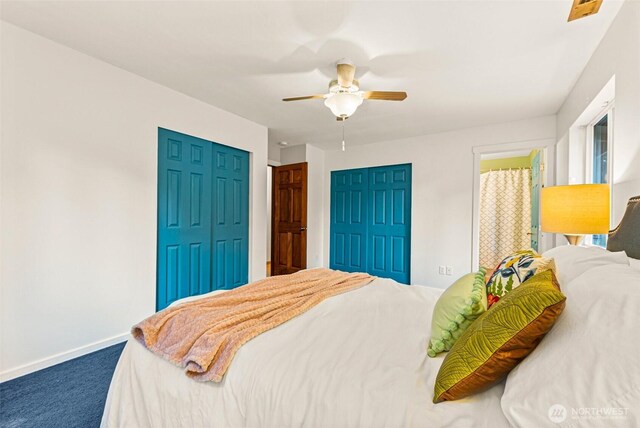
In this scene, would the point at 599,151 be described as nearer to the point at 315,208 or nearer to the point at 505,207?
the point at 505,207

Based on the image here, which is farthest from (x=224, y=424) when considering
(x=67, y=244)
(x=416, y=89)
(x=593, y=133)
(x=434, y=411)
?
(x=593, y=133)

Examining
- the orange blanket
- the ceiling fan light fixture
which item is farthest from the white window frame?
the orange blanket

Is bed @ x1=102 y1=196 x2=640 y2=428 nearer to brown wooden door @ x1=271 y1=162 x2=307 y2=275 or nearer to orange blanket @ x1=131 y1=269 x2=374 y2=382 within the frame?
orange blanket @ x1=131 y1=269 x2=374 y2=382

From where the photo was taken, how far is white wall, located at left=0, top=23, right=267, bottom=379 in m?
2.00

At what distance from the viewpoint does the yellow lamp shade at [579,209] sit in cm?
170

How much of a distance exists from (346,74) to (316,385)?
7.07ft

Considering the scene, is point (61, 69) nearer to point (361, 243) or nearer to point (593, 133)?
point (361, 243)

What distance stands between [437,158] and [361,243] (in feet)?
5.99

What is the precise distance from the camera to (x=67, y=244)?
88.4 inches

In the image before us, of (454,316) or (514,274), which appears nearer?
(454,316)

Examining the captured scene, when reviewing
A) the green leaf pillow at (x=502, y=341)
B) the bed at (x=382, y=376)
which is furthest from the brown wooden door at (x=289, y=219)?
the green leaf pillow at (x=502, y=341)

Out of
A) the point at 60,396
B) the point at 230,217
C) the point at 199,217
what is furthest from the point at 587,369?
the point at 230,217

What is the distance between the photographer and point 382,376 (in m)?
0.92

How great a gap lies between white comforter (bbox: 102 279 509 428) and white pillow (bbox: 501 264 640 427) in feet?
0.37
